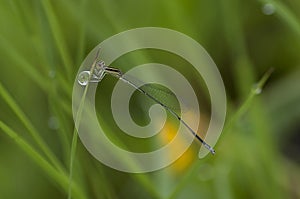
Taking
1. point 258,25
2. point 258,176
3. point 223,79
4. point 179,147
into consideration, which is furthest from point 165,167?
point 258,25

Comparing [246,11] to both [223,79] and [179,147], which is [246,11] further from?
[179,147]

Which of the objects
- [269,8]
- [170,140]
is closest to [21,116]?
[170,140]

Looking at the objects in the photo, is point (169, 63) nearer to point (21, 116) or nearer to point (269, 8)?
point (269, 8)

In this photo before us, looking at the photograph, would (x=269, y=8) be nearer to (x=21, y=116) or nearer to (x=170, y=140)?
(x=170, y=140)

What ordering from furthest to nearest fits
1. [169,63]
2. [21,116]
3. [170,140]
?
[169,63] → [170,140] → [21,116]

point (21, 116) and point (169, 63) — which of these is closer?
point (21, 116)

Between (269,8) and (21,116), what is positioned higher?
(21,116)

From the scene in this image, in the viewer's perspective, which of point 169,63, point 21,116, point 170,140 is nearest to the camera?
point 21,116

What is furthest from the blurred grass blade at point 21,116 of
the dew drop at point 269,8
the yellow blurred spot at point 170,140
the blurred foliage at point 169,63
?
the dew drop at point 269,8

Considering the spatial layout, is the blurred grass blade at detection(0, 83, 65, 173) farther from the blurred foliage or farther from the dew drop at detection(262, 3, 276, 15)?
the dew drop at detection(262, 3, 276, 15)
